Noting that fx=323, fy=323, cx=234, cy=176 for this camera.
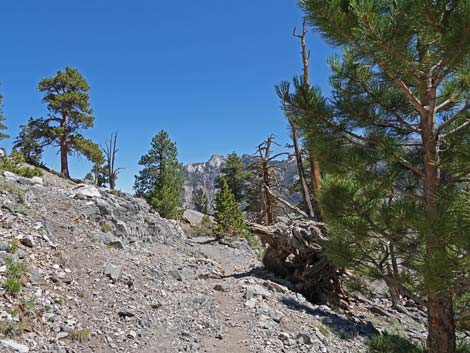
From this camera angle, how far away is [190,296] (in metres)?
7.64

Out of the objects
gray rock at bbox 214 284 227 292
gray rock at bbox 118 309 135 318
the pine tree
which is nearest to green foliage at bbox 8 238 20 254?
gray rock at bbox 118 309 135 318

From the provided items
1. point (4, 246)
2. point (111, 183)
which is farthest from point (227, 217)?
point (111, 183)

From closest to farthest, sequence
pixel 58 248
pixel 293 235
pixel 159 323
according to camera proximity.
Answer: pixel 159 323 < pixel 58 248 < pixel 293 235

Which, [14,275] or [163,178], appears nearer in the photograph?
[14,275]

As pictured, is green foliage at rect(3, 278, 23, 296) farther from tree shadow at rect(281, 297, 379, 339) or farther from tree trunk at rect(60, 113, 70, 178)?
tree trunk at rect(60, 113, 70, 178)

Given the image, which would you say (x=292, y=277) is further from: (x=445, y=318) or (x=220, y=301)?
(x=445, y=318)

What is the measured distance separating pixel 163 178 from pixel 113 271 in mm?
15372

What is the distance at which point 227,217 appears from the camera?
17.4 metres

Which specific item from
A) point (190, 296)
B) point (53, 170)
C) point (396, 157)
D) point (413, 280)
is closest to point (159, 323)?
point (190, 296)

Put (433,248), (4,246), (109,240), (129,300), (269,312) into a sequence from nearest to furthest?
1. (433,248)
2. (4,246)
3. (129,300)
4. (269,312)
5. (109,240)

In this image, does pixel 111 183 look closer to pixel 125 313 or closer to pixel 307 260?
pixel 307 260

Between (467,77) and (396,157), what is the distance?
3.79 feet

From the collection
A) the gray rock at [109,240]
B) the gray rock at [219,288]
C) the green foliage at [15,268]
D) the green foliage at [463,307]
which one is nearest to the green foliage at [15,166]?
the gray rock at [109,240]

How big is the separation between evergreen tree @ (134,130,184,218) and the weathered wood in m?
11.9
